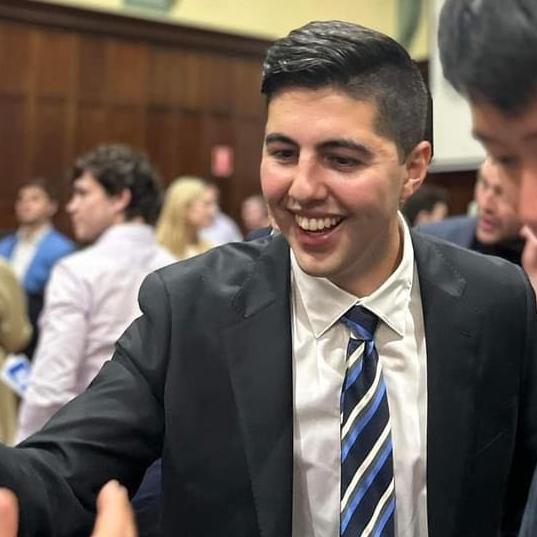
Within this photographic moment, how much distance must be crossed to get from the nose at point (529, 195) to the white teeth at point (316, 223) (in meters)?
0.63

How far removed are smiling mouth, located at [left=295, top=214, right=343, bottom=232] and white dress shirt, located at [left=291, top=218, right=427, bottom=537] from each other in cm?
13

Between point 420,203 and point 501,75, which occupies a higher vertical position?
point 501,75

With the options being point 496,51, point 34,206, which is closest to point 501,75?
point 496,51

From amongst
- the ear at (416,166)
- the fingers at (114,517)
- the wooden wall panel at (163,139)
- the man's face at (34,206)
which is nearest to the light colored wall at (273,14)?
the wooden wall panel at (163,139)

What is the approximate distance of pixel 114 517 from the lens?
0.97 meters

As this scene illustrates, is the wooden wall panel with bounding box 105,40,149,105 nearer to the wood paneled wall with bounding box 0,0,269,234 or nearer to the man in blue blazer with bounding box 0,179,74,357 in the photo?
the wood paneled wall with bounding box 0,0,269,234

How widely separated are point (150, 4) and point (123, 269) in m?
5.51

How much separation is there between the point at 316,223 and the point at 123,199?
6.61 feet

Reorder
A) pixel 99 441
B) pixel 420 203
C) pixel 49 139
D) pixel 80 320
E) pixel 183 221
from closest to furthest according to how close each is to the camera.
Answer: pixel 99 441
pixel 80 320
pixel 183 221
pixel 420 203
pixel 49 139

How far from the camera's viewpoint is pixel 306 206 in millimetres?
1444

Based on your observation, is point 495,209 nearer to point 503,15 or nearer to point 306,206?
point 306,206

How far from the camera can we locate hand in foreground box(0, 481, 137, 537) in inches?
35.8

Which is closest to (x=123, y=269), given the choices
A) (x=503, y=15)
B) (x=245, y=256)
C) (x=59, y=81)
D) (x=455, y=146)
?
(x=245, y=256)

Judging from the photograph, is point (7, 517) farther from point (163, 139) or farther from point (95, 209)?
point (163, 139)
